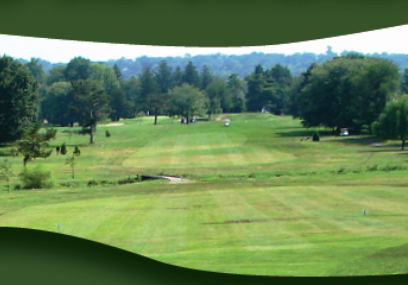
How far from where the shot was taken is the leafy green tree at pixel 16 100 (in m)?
8.84

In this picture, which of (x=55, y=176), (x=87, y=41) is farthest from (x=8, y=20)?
(x=55, y=176)

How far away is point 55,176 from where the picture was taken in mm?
9594

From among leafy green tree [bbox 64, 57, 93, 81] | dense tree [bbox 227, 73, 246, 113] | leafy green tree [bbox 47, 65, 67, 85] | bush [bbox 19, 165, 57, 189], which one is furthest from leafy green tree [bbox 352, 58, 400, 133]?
bush [bbox 19, 165, 57, 189]

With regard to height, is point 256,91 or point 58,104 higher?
point 256,91

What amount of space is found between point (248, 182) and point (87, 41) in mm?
3931

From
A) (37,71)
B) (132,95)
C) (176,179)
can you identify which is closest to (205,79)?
(132,95)

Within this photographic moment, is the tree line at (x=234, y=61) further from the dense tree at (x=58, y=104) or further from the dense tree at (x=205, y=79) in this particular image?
the dense tree at (x=58, y=104)

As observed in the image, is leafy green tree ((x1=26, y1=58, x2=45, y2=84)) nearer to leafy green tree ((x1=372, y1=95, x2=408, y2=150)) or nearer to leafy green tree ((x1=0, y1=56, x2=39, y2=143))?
leafy green tree ((x1=0, y1=56, x2=39, y2=143))

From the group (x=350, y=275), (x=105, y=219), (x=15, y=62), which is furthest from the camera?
(x=15, y=62)

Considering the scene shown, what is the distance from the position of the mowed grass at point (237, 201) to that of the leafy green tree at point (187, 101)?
0.91 feet

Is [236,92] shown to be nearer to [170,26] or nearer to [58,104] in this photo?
[58,104]

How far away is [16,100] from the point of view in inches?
358

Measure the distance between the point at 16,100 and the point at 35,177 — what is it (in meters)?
1.47

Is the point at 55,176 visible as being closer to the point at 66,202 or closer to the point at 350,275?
the point at 66,202
